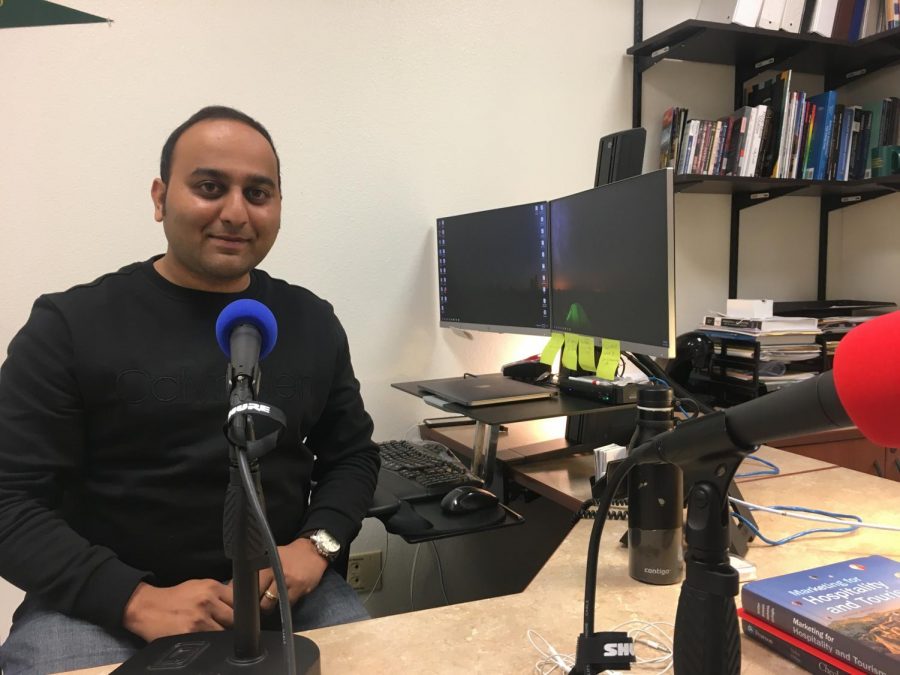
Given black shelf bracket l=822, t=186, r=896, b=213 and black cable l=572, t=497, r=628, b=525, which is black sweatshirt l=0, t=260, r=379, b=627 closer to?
black cable l=572, t=497, r=628, b=525

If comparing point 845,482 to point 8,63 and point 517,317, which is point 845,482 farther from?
point 8,63

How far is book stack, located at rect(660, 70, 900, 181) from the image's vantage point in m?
2.17

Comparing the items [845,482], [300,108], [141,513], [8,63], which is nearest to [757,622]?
[845,482]

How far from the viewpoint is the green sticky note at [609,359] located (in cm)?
139

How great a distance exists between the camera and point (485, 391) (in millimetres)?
1638

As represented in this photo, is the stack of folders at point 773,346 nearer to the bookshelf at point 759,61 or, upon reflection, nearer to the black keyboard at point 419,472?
the bookshelf at point 759,61

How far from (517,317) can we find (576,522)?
0.76 metres

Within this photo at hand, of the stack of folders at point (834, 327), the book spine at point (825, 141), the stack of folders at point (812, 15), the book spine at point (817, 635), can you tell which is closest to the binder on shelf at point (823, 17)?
the stack of folders at point (812, 15)

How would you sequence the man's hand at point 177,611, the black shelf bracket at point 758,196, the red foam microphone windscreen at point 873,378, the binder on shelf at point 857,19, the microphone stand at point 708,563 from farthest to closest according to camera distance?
the black shelf bracket at point 758,196
the binder on shelf at point 857,19
the man's hand at point 177,611
the microphone stand at point 708,563
the red foam microphone windscreen at point 873,378

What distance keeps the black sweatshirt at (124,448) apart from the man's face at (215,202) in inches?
2.3

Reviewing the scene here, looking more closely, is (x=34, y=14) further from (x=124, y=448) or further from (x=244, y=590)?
(x=244, y=590)

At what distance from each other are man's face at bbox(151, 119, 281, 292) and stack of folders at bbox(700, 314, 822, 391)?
1511mm

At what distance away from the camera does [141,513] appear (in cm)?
113

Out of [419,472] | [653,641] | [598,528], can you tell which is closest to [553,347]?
[419,472]
